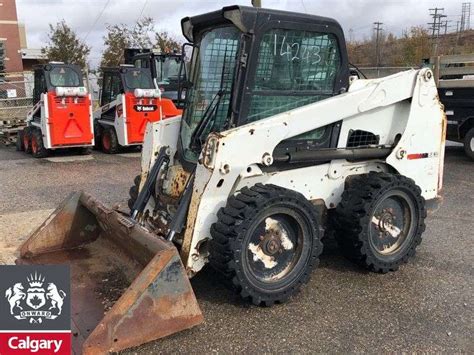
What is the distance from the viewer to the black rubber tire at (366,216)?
435 centimetres

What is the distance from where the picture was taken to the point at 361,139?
184 inches

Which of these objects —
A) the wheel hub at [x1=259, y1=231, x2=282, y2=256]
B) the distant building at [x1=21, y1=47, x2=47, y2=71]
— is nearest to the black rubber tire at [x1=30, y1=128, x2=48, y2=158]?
the wheel hub at [x1=259, y1=231, x2=282, y2=256]

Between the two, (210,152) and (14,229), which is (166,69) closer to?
(14,229)

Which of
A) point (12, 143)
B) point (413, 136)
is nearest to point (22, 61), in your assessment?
point (12, 143)

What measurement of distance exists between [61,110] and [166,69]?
3690mm

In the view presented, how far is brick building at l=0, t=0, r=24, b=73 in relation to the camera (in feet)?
135

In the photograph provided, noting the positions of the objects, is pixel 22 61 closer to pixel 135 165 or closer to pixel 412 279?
pixel 135 165

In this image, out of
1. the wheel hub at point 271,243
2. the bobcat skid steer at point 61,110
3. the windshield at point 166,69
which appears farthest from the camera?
the windshield at point 166,69

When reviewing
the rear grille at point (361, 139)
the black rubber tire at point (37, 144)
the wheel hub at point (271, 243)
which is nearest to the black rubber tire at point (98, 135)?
the black rubber tire at point (37, 144)

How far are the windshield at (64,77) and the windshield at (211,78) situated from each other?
798cm

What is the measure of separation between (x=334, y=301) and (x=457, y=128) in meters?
8.55

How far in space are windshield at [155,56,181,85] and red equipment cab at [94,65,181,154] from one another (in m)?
1.24

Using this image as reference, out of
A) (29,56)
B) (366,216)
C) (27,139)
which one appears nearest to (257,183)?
(366,216)

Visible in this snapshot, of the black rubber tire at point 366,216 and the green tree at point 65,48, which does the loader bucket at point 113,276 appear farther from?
the green tree at point 65,48
